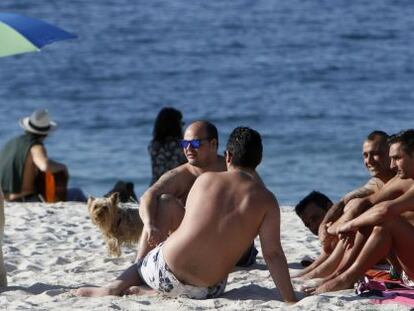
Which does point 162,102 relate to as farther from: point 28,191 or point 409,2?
point 409,2

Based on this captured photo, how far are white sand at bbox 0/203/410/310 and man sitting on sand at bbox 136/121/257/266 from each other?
0.51 metres

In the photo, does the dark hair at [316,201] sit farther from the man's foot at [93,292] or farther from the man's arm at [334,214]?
the man's foot at [93,292]

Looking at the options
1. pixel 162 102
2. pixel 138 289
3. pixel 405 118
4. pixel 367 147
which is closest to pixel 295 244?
pixel 367 147

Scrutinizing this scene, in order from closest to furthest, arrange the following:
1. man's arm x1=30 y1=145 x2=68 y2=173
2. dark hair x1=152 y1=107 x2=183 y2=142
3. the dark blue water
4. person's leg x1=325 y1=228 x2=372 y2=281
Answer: person's leg x1=325 y1=228 x2=372 y2=281
dark hair x1=152 y1=107 x2=183 y2=142
man's arm x1=30 y1=145 x2=68 y2=173
the dark blue water

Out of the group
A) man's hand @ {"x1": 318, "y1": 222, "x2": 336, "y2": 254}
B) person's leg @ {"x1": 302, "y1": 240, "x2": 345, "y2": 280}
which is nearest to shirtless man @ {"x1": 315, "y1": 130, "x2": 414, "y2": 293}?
person's leg @ {"x1": 302, "y1": 240, "x2": 345, "y2": 280}

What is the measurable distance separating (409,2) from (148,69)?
12574 mm

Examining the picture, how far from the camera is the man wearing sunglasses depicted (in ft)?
23.0

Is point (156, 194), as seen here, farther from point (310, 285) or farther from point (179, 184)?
point (310, 285)

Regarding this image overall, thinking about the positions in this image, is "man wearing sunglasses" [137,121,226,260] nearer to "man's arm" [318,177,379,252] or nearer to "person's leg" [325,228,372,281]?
"man's arm" [318,177,379,252]

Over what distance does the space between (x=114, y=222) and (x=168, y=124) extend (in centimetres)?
149

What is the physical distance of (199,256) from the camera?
6.25m

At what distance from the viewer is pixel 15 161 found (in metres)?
10.8

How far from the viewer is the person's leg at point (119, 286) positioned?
6.57m

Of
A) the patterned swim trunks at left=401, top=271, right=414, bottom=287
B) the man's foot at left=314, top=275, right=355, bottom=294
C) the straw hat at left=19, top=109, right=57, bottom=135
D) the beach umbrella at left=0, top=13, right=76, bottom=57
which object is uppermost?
the beach umbrella at left=0, top=13, right=76, bottom=57
